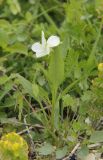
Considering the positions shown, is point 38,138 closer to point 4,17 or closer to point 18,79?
point 18,79

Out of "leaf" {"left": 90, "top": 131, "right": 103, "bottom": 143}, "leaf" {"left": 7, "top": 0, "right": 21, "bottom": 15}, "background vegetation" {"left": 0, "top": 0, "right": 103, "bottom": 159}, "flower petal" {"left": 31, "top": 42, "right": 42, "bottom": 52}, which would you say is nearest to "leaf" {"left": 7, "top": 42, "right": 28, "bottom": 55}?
"background vegetation" {"left": 0, "top": 0, "right": 103, "bottom": 159}

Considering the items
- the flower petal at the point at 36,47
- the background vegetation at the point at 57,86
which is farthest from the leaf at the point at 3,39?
→ the flower petal at the point at 36,47

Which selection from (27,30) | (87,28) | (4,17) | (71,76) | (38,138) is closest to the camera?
(38,138)

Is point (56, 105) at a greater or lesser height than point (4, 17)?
lesser

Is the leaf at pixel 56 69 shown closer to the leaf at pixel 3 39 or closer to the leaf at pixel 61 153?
the leaf at pixel 61 153

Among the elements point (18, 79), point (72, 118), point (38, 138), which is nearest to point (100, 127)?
point (72, 118)

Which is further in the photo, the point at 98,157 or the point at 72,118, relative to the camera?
the point at 72,118
